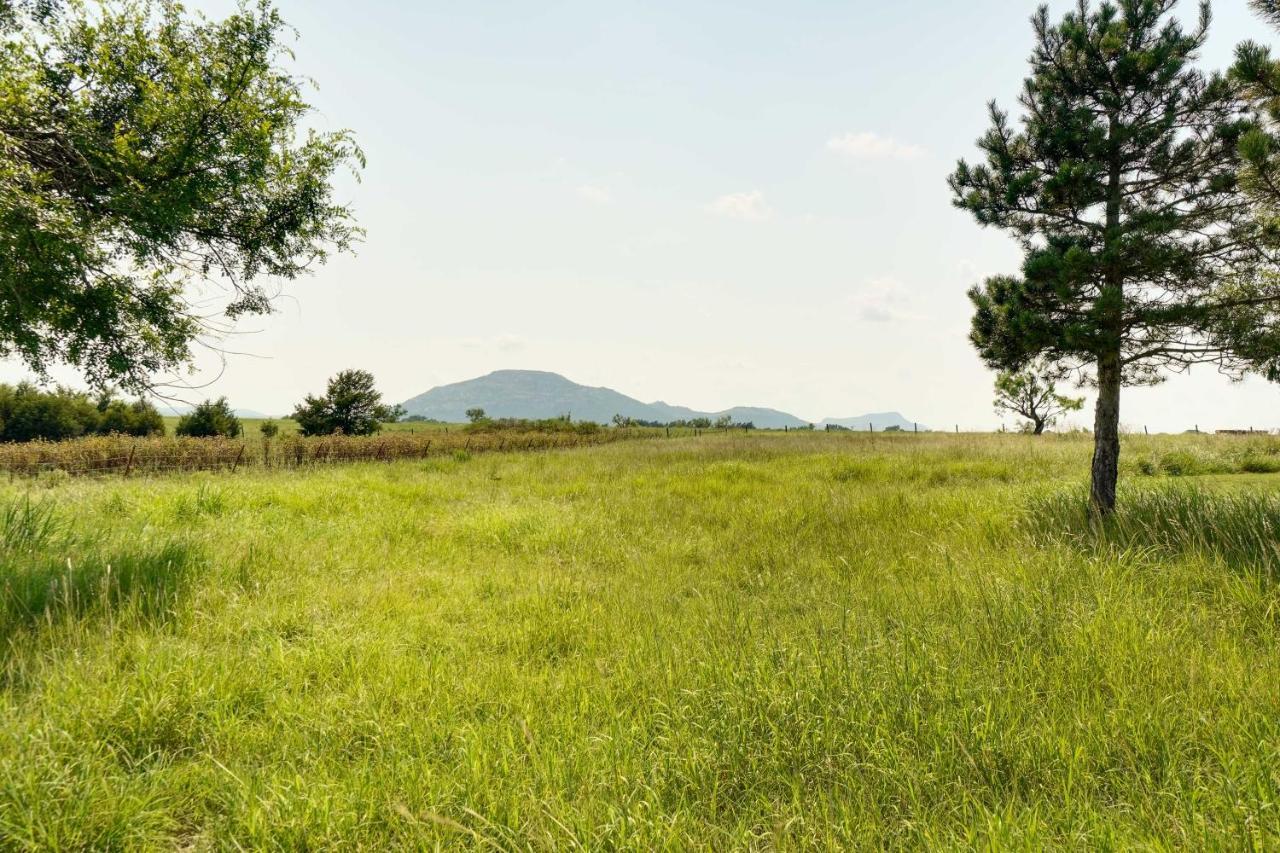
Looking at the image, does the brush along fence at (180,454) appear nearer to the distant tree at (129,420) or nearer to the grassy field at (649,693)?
the grassy field at (649,693)

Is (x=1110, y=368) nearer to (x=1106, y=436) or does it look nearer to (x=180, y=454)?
(x=1106, y=436)

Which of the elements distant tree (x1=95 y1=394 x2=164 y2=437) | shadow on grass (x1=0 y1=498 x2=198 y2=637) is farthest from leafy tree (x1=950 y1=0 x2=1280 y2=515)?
distant tree (x1=95 y1=394 x2=164 y2=437)

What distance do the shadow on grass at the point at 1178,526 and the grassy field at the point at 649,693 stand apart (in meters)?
0.07

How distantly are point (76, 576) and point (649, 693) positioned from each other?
5495mm

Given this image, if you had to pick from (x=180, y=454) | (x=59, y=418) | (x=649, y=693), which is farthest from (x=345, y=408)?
(x=649, y=693)

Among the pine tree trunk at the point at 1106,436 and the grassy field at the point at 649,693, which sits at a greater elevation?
the pine tree trunk at the point at 1106,436

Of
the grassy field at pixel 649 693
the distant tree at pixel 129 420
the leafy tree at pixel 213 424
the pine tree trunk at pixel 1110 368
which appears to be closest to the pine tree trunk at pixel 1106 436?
the pine tree trunk at pixel 1110 368

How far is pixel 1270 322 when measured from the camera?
6.61m

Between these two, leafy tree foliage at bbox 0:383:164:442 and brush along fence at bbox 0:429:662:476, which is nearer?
brush along fence at bbox 0:429:662:476

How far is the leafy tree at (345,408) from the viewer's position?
46.6 meters

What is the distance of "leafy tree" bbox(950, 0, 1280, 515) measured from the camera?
6.98 meters

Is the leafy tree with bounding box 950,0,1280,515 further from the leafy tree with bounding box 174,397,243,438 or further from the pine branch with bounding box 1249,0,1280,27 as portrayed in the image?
the leafy tree with bounding box 174,397,243,438

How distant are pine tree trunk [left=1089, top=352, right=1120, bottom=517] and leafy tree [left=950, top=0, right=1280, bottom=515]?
0.07 ft

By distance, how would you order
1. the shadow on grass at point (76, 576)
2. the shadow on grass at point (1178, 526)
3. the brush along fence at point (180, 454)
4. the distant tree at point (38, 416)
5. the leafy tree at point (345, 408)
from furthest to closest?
the leafy tree at point (345, 408), the distant tree at point (38, 416), the brush along fence at point (180, 454), the shadow on grass at point (1178, 526), the shadow on grass at point (76, 576)
